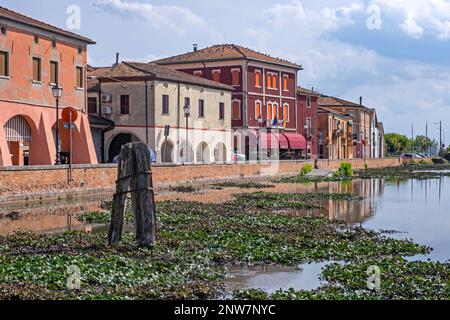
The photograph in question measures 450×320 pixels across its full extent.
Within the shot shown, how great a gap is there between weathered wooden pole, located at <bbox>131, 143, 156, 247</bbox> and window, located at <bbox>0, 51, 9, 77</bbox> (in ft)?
79.5

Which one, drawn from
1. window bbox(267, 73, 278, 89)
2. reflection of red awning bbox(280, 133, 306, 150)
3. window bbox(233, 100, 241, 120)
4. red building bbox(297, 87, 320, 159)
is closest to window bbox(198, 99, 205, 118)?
window bbox(233, 100, 241, 120)

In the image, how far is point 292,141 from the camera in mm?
83125

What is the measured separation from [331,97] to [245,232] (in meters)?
102

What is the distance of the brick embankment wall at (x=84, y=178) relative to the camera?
35.2 meters

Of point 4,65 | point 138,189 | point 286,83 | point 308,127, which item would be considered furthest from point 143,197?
point 308,127

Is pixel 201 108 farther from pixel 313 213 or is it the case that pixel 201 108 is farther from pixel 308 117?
pixel 313 213

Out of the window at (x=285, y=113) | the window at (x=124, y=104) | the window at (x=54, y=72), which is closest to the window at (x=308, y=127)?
the window at (x=285, y=113)

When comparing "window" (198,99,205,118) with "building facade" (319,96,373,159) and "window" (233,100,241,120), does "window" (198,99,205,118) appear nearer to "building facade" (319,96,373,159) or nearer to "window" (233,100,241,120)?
"window" (233,100,241,120)

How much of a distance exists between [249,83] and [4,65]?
38.2 meters

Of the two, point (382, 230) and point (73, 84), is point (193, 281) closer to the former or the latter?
point (382, 230)

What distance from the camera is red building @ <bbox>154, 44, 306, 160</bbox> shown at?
76438 mm

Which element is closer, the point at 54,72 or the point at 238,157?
the point at 54,72

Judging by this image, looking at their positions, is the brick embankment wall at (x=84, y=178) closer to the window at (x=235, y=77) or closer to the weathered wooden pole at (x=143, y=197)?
the window at (x=235, y=77)

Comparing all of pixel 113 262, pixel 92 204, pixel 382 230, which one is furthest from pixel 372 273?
pixel 92 204
